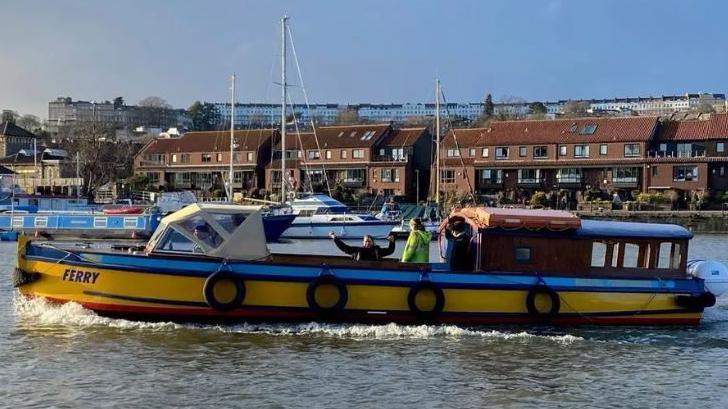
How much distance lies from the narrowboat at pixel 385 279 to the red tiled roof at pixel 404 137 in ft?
234

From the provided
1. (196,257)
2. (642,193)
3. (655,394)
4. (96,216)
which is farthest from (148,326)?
(642,193)

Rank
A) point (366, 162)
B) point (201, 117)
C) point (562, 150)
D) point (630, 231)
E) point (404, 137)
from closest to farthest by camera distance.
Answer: point (630, 231) → point (562, 150) → point (366, 162) → point (404, 137) → point (201, 117)

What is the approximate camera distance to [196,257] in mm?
19828

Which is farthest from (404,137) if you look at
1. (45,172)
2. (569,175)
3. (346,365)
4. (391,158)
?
(346,365)

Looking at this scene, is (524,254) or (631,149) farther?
(631,149)

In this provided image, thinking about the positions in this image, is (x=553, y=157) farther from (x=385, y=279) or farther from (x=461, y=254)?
(x=385, y=279)

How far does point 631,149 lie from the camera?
82000mm

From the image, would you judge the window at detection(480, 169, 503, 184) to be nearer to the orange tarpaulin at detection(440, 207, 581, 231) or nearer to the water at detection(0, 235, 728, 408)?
the water at detection(0, 235, 728, 408)

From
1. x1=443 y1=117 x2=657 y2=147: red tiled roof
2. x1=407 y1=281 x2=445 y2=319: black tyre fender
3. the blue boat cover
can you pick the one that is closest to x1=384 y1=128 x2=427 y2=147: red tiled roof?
x1=443 y1=117 x2=657 y2=147: red tiled roof

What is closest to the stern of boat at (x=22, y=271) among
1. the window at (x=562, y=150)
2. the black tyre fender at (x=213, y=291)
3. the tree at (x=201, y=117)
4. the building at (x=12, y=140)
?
the black tyre fender at (x=213, y=291)

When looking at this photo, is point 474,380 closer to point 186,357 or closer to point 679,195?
point 186,357

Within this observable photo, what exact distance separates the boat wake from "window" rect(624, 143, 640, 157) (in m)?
65.2

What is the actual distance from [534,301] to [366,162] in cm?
7412

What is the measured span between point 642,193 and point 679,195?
3.26 m
